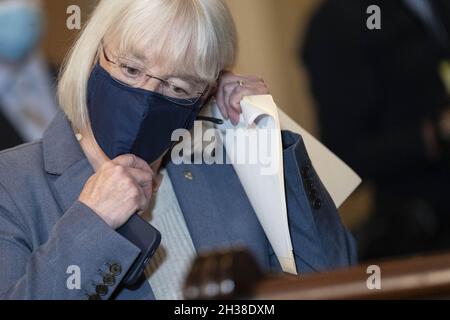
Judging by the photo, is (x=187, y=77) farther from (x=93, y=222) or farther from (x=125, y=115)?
(x=93, y=222)

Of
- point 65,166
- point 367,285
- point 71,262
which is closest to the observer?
point 367,285

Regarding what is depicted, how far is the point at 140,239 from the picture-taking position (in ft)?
6.72

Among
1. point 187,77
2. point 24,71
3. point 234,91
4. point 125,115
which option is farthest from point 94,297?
point 24,71

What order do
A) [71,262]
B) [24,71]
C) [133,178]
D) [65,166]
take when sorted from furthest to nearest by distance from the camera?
[24,71], [65,166], [133,178], [71,262]

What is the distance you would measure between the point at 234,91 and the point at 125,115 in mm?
302

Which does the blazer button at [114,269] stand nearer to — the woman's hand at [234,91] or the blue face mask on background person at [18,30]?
the woman's hand at [234,91]

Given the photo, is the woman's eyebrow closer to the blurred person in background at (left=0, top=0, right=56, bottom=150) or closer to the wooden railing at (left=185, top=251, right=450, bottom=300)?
the wooden railing at (left=185, top=251, right=450, bottom=300)

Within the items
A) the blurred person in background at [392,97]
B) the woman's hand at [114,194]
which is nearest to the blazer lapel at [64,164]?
the woman's hand at [114,194]

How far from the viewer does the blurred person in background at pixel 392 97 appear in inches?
138

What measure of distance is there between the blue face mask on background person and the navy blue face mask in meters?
1.69

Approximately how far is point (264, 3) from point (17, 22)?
3.59ft

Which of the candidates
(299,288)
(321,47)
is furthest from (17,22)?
(299,288)
